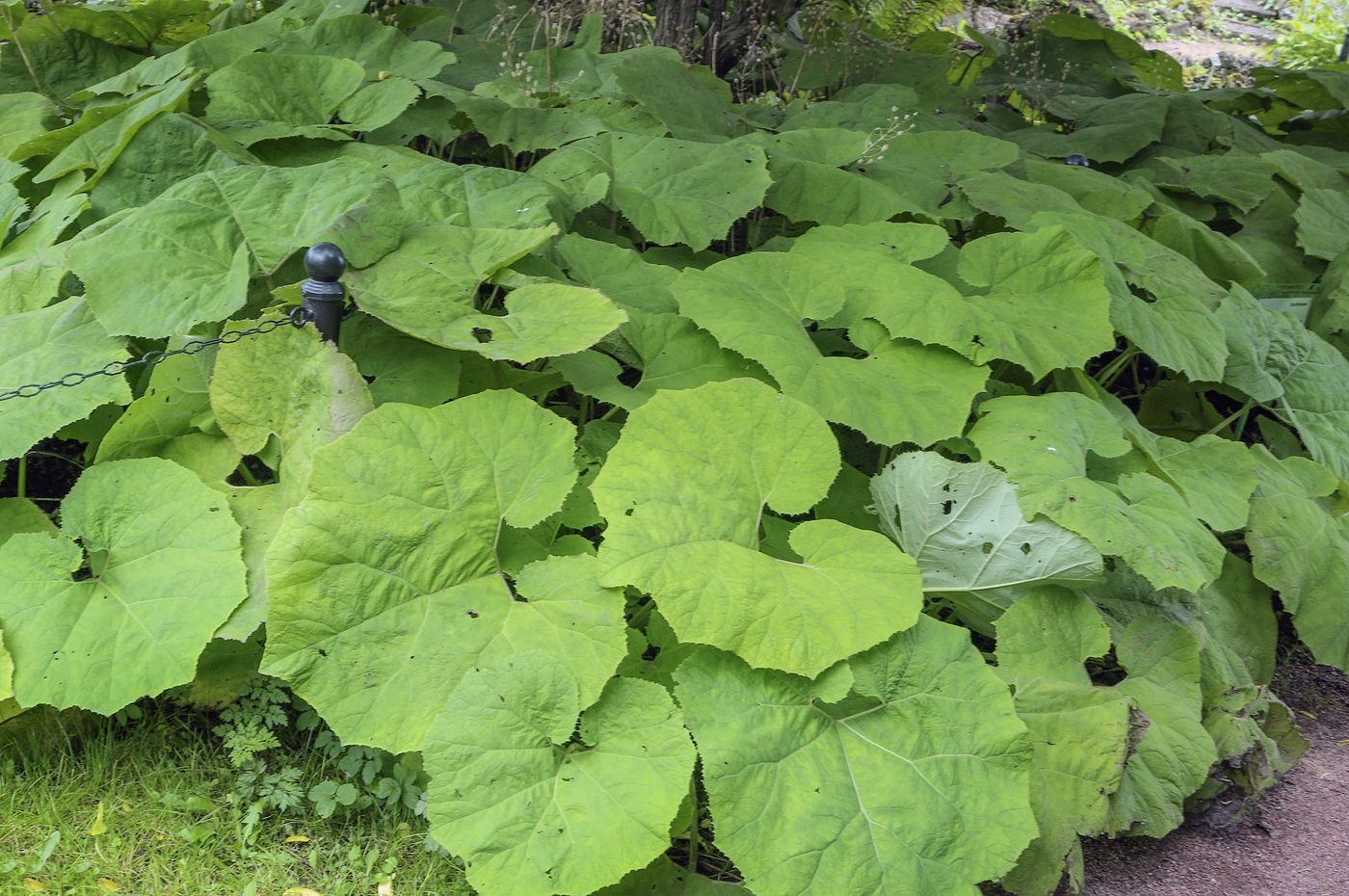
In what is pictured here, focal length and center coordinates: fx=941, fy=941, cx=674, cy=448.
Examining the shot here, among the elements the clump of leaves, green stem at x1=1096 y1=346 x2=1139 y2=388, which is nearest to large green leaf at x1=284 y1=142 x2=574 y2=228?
the clump of leaves

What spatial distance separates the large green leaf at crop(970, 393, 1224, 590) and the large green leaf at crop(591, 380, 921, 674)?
16.9 inches

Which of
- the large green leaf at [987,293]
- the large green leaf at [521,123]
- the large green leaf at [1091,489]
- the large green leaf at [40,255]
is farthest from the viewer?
Answer: the large green leaf at [521,123]

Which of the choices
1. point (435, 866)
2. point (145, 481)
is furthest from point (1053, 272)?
point (145, 481)

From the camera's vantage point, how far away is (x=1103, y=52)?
Result: 541 cm

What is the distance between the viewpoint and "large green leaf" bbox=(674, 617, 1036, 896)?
1.59 m

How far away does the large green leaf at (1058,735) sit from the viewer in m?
1.80

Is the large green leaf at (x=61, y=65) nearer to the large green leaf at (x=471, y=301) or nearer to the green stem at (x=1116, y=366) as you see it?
the large green leaf at (x=471, y=301)

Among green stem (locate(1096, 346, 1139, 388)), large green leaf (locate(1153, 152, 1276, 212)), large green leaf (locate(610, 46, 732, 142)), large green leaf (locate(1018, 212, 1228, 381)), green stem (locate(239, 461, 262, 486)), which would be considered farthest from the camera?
large green leaf (locate(1153, 152, 1276, 212))

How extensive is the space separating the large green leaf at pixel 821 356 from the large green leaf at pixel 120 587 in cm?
119

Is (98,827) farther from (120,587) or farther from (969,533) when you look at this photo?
(969,533)

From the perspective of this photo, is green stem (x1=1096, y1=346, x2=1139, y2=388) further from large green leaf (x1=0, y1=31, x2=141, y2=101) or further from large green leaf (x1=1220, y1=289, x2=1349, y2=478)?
large green leaf (x1=0, y1=31, x2=141, y2=101)

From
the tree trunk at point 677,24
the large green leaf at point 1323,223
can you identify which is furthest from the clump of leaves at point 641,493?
the tree trunk at point 677,24

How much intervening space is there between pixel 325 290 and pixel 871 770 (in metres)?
1.45

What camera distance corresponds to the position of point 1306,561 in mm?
2449
